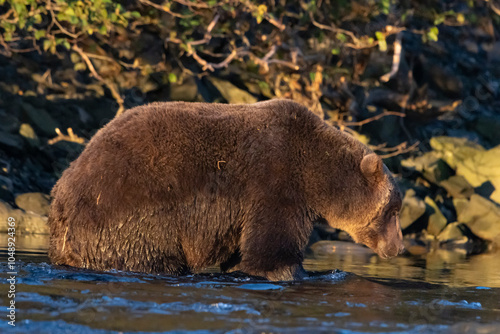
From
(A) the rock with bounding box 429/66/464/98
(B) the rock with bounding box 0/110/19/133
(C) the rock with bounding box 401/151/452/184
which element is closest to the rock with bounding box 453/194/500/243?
(C) the rock with bounding box 401/151/452/184

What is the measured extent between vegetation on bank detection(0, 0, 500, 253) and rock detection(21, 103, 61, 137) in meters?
0.02

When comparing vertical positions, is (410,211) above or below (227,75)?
below

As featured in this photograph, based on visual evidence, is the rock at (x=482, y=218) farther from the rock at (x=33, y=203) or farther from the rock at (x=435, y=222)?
the rock at (x=33, y=203)

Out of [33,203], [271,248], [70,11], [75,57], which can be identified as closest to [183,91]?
[75,57]

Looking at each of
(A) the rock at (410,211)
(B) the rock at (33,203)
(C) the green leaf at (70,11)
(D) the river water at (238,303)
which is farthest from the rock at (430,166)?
(D) the river water at (238,303)

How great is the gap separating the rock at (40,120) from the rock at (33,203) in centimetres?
221

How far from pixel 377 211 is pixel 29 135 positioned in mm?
7518

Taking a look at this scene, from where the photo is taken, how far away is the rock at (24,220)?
1031cm

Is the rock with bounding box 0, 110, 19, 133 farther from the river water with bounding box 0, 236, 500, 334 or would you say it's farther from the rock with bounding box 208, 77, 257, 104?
the river water with bounding box 0, 236, 500, 334

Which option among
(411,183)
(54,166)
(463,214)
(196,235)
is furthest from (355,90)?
(196,235)

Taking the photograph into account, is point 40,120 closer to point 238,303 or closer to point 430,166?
point 430,166

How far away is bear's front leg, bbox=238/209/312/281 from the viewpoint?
20.6ft

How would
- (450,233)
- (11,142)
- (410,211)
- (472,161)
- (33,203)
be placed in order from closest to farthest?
(33,203)
(11,142)
(410,211)
(450,233)
(472,161)

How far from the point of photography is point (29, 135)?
1268cm
